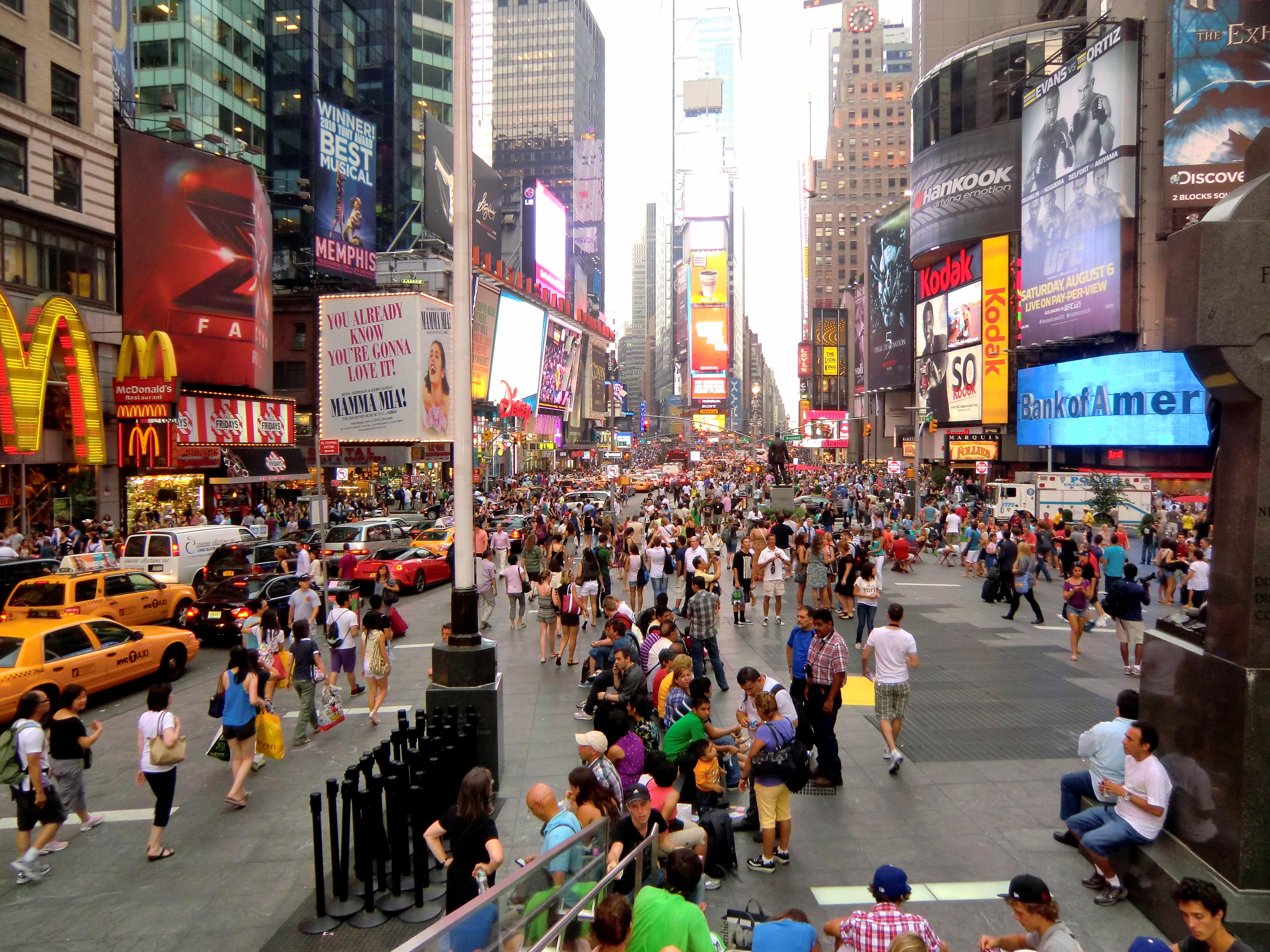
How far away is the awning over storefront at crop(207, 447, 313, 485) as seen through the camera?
35.1 m

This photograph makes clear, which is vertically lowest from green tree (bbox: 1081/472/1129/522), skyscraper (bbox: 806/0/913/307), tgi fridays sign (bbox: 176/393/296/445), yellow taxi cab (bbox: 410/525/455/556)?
yellow taxi cab (bbox: 410/525/455/556)

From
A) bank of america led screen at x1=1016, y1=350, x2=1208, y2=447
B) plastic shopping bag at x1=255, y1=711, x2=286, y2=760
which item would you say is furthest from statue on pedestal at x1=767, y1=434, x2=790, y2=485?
plastic shopping bag at x1=255, y1=711, x2=286, y2=760

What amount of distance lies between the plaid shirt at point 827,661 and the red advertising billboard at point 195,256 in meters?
31.5

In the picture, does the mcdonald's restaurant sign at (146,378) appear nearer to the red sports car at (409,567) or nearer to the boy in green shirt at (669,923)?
the red sports car at (409,567)

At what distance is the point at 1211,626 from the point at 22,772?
29.8 feet

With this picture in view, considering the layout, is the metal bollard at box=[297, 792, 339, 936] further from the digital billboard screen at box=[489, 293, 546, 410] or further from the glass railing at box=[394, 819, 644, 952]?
the digital billboard screen at box=[489, 293, 546, 410]

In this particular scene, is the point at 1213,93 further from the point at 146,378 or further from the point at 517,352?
the point at 146,378

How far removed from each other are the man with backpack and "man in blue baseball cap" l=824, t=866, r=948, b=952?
6288 mm

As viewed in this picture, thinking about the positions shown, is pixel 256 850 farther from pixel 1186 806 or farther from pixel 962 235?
pixel 962 235

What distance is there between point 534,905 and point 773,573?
38.8 ft

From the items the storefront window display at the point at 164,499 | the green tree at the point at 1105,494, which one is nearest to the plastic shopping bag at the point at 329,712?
the storefront window display at the point at 164,499

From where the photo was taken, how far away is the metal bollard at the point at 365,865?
580 cm

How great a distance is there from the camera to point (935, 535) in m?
28.8

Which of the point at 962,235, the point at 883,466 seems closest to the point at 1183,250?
the point at 962,235
